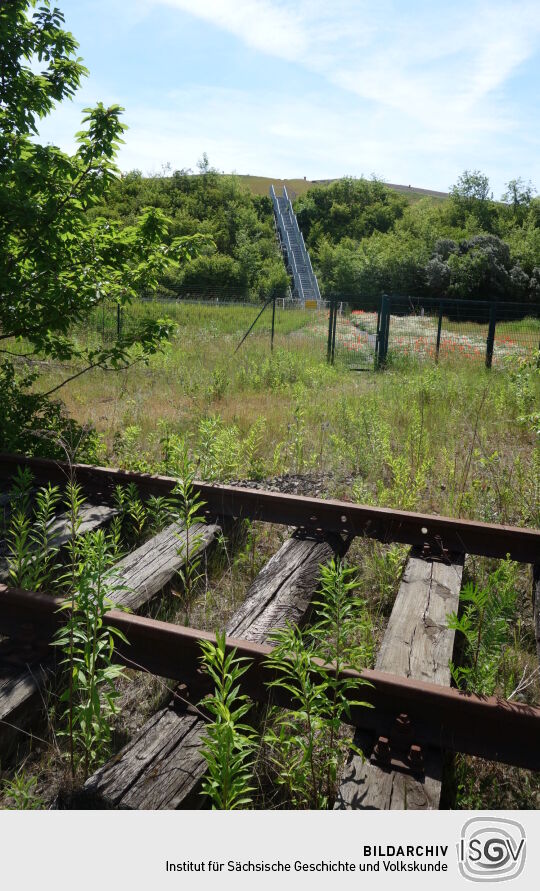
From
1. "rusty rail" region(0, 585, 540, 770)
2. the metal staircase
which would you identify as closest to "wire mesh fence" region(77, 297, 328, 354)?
"rusty rail" region(0, 585, 540, 770)

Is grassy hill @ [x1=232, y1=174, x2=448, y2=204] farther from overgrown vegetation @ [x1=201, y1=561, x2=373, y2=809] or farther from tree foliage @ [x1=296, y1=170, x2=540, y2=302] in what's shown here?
overgrown vegetation @ [x1=201, y1=561, x2=373, y2=809]

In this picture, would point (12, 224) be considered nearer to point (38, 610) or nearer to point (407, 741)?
point (38, 610)

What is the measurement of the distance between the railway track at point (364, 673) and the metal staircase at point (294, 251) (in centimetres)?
4771

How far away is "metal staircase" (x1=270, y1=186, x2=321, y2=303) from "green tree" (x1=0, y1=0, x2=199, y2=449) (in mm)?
45158

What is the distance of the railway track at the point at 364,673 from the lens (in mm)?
2123

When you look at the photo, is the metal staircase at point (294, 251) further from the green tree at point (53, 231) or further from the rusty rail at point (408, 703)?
the rusty rail at point (408, 703)

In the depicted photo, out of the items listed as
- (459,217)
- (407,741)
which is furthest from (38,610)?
(459,217)

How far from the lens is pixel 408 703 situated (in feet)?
7.71

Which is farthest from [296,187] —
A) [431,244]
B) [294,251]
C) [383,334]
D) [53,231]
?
[53,231]
